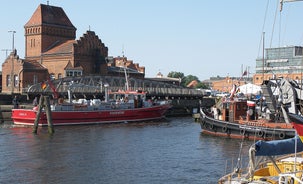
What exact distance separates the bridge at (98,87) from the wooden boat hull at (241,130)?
29.2 meters

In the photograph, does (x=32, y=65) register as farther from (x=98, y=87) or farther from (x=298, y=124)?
(x=298, y=124)

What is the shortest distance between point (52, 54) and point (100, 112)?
35407 mm

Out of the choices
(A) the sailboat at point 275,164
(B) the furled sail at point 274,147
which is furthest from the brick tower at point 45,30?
(B) the furled sail at point 274,147

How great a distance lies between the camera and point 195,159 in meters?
39.8

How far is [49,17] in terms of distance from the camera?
10912cm

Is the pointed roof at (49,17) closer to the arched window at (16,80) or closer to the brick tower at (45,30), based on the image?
the brick tower at (45,30)

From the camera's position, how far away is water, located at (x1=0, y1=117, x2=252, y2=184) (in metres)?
32.8

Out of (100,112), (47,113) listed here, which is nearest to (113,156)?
(47,113)

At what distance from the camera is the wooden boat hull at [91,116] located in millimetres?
65562

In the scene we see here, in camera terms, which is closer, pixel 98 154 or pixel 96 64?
pixel 98 154

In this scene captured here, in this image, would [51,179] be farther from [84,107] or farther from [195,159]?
[84,107]

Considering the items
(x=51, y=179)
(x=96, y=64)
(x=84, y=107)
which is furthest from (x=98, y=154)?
(x=96, y=64)

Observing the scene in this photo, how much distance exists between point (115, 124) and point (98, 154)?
29.7 metres

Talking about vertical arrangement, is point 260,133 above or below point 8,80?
below
